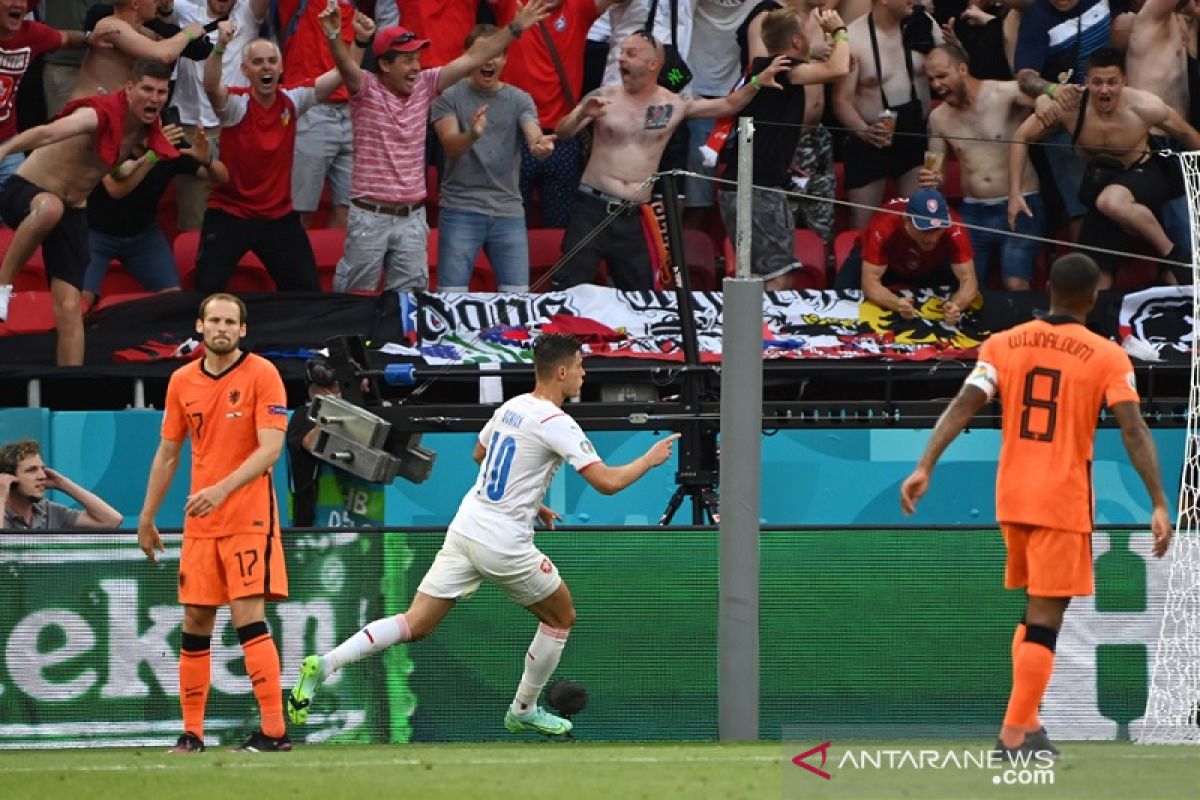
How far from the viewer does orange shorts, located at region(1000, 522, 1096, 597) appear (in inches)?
295

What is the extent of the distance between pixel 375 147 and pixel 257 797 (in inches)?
291

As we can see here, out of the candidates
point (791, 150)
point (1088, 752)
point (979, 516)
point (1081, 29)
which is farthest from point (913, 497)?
point (1081, 29)

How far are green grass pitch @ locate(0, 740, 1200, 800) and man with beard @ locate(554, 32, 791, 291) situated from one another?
582 centimetres

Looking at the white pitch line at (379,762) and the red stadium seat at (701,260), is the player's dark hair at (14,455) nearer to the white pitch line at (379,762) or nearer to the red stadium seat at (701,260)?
the white pitch line at (379,762)

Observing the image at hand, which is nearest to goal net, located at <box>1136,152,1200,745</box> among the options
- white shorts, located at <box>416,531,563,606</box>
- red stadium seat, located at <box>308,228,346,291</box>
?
white shorts, located at <box>416,531,563,606</box>

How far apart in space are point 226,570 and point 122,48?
20.4ft

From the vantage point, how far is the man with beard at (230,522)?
28.7 feet

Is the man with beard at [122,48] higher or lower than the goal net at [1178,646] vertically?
higher

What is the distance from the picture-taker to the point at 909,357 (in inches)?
521

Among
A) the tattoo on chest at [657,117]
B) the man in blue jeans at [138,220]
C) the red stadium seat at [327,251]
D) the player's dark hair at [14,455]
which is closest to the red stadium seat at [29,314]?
the man in blue jeans at [138,220]

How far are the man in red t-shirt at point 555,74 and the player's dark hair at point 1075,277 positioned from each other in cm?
739

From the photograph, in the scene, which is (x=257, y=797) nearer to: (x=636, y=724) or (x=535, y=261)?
(x=636, y=724)

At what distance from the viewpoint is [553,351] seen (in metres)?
9.14

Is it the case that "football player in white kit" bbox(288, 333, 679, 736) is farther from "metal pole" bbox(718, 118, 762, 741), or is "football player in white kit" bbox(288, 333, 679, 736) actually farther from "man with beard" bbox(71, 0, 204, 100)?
"man with beard" bbox(71, 0, 204, 100)
